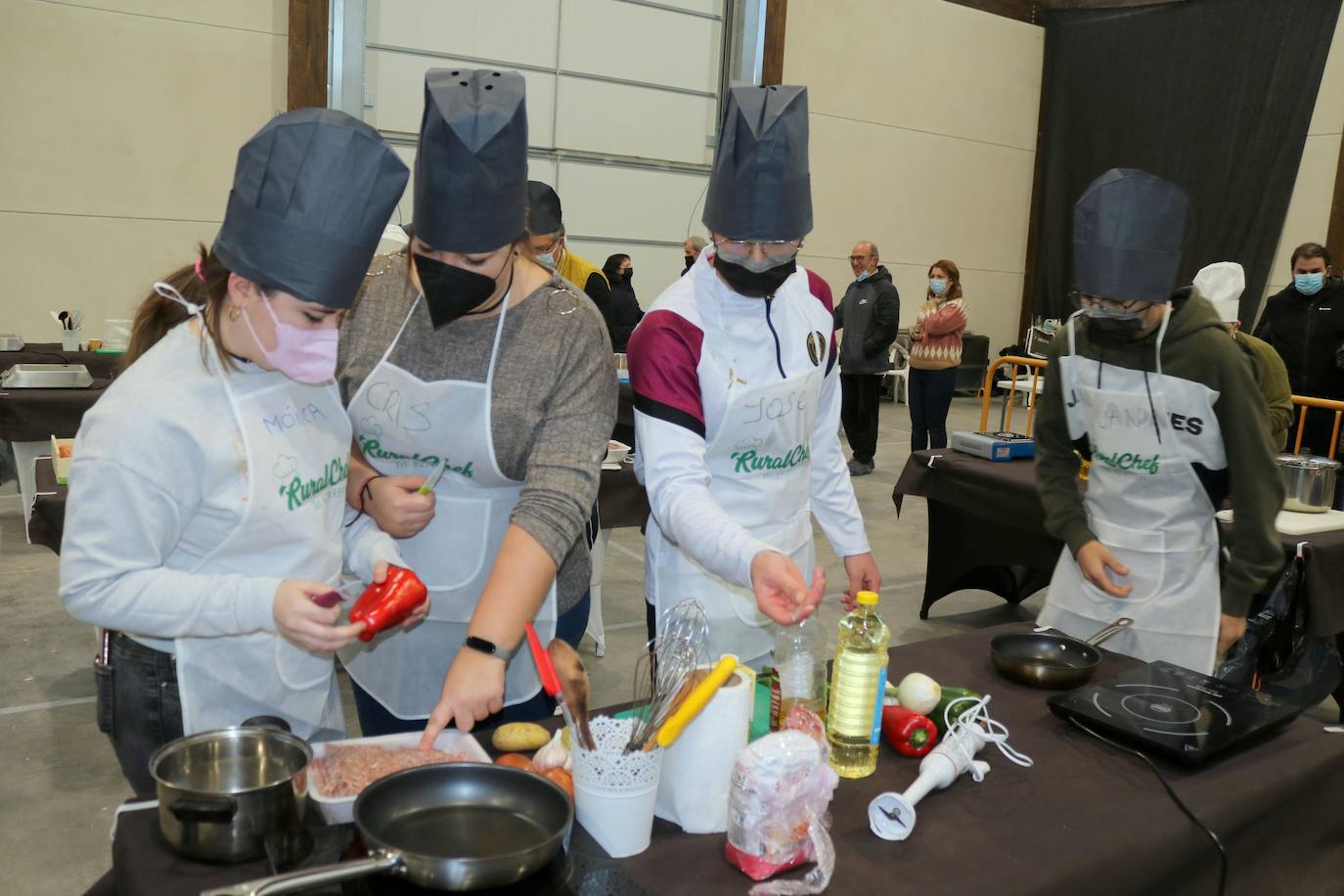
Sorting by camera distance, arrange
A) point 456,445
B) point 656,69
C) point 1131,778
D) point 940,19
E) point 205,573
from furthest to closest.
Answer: point 940,19, point 656,69, point 456,445, point 1131,778, point 205,573

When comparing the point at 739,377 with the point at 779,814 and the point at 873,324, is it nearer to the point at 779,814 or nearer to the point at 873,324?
the point at 779,814

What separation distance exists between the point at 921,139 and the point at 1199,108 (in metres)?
2.80

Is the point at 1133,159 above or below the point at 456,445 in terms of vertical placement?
above

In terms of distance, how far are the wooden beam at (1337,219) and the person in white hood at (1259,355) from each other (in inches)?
259

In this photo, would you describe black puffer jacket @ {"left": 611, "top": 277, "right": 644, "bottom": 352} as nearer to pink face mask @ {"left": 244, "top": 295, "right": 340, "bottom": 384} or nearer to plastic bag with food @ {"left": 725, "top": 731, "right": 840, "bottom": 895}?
pink face mask @ {"left": 244, "top": 295, "right": 340, "bottom": 384}

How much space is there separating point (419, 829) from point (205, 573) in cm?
44

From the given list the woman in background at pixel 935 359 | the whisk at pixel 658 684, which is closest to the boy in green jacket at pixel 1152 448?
the whisk at pixel 658 684

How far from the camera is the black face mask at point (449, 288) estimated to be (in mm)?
1459

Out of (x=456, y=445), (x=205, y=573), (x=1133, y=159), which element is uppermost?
(x=1133, y=159)

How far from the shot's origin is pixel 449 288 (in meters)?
1.47

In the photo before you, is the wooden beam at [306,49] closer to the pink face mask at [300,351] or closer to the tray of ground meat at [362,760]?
the pink face mask at [300,351]

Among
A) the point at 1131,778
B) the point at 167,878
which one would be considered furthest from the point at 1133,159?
the point at 167,878

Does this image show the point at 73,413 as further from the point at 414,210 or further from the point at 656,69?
the point at 656,69

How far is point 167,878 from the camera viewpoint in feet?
3.38
